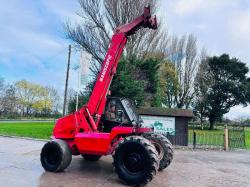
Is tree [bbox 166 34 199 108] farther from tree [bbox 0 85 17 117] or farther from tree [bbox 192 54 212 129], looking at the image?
tree [bbox 0 85 17 117]

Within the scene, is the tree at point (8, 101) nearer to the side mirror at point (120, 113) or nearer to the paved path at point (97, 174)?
the paved path at point (97, 174)

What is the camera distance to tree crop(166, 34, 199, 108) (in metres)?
42.5

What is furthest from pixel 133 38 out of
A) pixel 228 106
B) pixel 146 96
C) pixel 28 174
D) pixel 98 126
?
pixel 228 106

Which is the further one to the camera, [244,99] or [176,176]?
[244,99]

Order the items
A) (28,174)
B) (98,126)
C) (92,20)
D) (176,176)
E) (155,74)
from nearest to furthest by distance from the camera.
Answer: (28,174) < (176,176) < (98,126) < (155,74) < (92,20)

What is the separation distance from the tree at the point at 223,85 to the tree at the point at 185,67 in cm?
159

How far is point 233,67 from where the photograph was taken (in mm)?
41969

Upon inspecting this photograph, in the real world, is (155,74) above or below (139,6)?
below

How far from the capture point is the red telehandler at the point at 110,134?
304 inches

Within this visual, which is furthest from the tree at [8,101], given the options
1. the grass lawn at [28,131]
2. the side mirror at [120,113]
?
the side mirror at [120,113]

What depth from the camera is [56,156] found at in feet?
28.7

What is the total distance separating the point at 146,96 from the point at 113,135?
14.9 meters

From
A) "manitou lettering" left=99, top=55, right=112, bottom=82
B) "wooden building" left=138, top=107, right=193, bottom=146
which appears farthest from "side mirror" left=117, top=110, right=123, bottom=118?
"wooden building" left=138, top=107, right=193, bottom=146

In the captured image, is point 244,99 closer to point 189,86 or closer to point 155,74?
point 189,86
